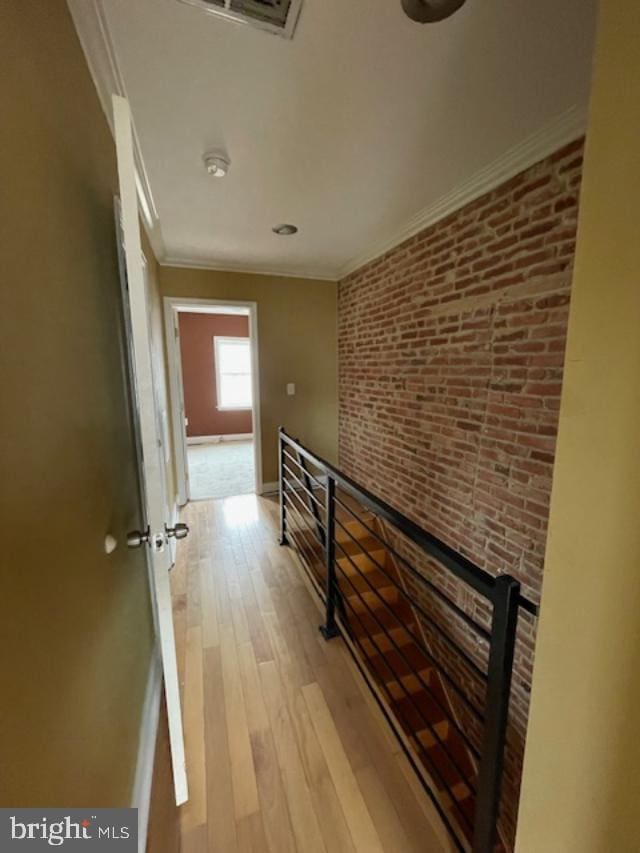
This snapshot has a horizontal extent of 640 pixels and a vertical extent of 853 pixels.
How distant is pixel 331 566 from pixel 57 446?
1.43 meters

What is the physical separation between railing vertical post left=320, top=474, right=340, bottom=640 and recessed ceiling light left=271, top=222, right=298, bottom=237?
1.95 metres

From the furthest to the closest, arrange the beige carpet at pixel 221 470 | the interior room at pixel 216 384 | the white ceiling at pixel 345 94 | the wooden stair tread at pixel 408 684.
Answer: the interior room at pixel 216 384, the beige carpet at pixel 221 470, the wooden stair tread at pixel 408 684, the white ceiling at pixel 345 94

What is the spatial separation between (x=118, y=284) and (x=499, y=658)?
1.69m

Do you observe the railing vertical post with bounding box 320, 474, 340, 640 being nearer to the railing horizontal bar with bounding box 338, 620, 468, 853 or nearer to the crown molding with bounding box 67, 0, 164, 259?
the railing horizontal bar with bounding box 338, 620, 468, 853

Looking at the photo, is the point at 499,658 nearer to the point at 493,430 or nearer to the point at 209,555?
the point at 493,430

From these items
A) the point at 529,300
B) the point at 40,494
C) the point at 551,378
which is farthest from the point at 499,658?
the point at 529,300

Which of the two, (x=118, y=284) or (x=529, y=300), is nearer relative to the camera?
(x=118, y=284)

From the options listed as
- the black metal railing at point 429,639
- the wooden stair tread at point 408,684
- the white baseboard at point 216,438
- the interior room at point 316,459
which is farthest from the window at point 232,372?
the wooden stair tread at point 408,684

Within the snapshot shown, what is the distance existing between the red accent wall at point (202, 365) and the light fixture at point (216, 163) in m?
4.28

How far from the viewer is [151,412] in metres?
0.90

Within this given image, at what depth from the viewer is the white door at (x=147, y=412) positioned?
757 mm

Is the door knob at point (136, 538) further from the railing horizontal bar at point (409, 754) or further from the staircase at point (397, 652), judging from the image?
the railing horizontal bar at point (409, 754)

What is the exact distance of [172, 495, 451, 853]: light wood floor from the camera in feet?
3.45

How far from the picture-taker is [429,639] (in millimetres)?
2510
